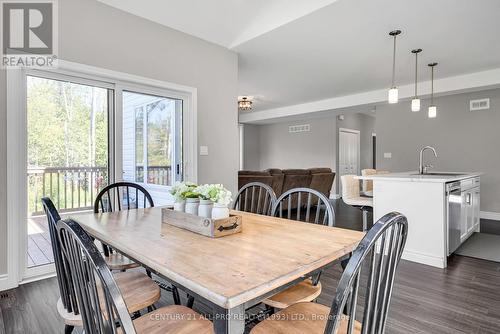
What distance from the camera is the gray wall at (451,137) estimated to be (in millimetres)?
5250

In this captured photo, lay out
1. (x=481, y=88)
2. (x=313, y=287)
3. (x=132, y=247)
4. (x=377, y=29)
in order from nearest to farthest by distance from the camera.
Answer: (x=132, y=247) < (x=313, y=287) < (x=377, y=29) < (x=481, y=88)

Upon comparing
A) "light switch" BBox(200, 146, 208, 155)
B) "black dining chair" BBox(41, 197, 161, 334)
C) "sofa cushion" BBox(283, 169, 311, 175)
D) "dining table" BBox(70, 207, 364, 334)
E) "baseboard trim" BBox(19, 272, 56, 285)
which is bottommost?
"baseboard trim" BBox(19, 272, 56, 285)

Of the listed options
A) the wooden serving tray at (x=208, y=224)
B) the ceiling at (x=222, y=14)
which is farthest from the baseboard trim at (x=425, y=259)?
the ceiling at (x=222, y=14)

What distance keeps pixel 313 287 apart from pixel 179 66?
2.92 m

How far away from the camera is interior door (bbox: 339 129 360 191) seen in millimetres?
8430

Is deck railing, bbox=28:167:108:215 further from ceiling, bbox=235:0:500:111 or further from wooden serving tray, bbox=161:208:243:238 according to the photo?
ceiling, bbox=235:0:500:111

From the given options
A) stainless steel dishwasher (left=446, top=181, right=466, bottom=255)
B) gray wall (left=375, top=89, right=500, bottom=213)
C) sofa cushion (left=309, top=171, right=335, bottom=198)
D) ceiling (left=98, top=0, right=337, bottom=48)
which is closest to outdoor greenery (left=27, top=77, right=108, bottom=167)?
ceiling (left=98, top=0, right=337, bottom=48)

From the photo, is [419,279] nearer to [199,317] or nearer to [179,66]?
[199,317]

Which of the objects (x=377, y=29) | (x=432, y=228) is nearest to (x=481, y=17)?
(x=377, y=29)

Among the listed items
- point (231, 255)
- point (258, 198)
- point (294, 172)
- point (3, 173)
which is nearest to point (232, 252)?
point (231, 255)

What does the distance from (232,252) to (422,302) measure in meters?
1.86

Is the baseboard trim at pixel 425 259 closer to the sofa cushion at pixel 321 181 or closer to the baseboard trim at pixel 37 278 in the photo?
the sofa cushion at pixel 321 181

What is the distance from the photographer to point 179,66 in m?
3.45

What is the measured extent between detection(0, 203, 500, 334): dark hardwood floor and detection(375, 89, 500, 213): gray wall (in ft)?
10.6
